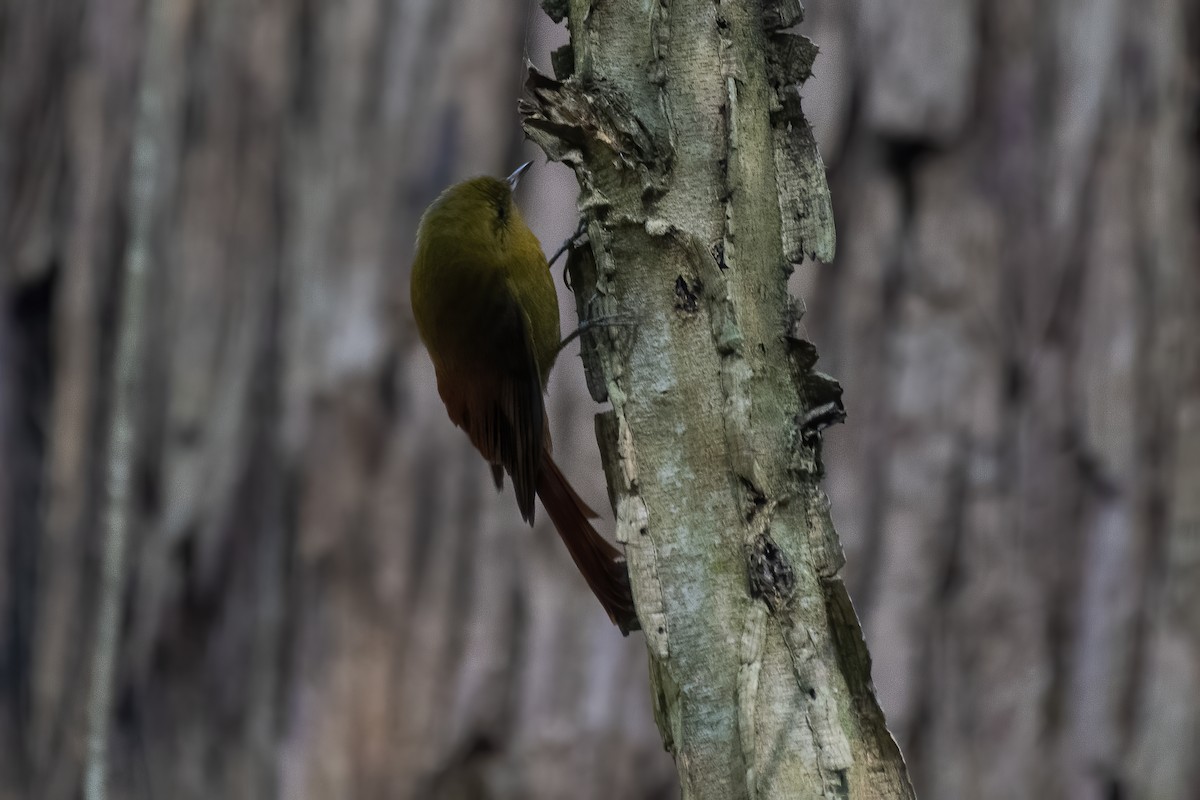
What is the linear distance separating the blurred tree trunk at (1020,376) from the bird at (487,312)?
→ 0.61 metres

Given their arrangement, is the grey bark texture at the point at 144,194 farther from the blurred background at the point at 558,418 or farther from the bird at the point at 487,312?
the bird at the point at 487,312

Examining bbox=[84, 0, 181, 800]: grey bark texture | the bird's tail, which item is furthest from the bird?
bbox=[84, 0, 181, 800]: grey bark texture

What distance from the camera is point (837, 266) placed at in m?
2.32

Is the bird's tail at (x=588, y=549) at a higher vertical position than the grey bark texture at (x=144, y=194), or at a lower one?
lower

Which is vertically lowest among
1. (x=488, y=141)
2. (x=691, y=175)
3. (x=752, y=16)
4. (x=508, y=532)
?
(x=508, y=532)

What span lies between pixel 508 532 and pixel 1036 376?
3.57 feet

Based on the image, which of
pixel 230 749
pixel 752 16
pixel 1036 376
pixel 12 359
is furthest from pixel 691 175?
pixel 12 359

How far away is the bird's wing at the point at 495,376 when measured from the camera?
194cm

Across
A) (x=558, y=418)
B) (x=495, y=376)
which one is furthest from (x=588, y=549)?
(x=558, y=418)

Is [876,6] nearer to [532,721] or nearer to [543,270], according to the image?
[543,270]

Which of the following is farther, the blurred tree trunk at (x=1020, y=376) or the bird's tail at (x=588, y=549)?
the blurred tree trunk at (x=1020, y=376)

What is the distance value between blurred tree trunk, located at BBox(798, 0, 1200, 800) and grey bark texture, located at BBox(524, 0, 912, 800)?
1.26 meters

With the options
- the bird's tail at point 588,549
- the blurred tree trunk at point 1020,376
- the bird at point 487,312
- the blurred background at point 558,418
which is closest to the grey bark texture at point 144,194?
the blurred background at point 558,418

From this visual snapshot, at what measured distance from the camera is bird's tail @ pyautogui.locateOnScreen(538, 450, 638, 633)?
1.49 metres
